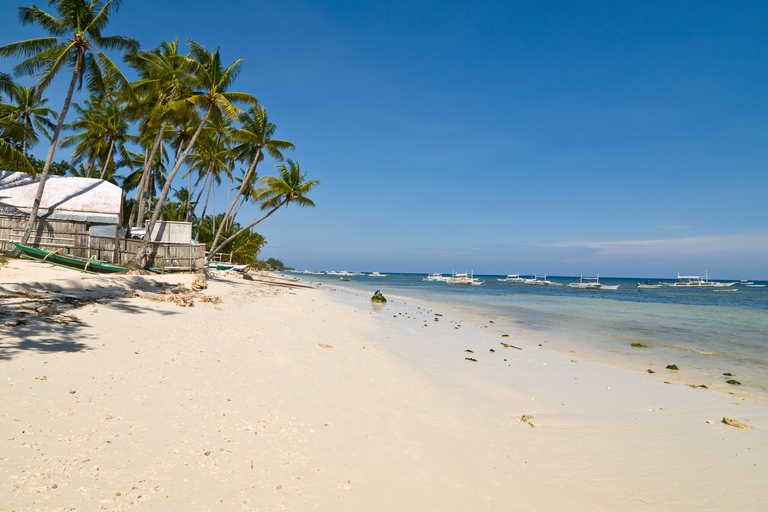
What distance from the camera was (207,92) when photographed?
20.8m

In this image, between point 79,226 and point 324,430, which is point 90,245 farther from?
point 324,430

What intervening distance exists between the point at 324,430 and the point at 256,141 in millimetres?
26854

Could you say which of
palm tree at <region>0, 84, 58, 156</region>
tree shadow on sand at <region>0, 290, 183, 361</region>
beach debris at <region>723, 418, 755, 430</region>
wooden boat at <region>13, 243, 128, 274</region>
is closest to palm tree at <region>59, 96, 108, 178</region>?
palm tree at <region>0, 84, 58, 156</region>

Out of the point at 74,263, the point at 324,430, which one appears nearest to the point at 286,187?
the point at 74,263

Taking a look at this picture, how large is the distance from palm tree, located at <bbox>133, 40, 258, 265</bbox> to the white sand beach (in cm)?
1260

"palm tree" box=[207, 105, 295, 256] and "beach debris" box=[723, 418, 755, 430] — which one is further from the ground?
"palm tree" box=[207, 105, 295, 256]

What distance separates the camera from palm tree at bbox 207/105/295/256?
26.4 meters

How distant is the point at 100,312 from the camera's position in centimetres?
805

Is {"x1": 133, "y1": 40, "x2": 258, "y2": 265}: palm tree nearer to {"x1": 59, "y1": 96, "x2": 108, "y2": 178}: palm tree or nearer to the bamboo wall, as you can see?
the bamboo wall

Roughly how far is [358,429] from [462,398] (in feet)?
7.30

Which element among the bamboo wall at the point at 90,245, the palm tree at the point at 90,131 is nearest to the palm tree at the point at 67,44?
the bamboo wall at the point at 90,245

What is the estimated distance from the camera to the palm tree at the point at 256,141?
26356 millimetres

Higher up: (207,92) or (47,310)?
(207,92)

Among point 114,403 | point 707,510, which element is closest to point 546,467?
point 707,510
